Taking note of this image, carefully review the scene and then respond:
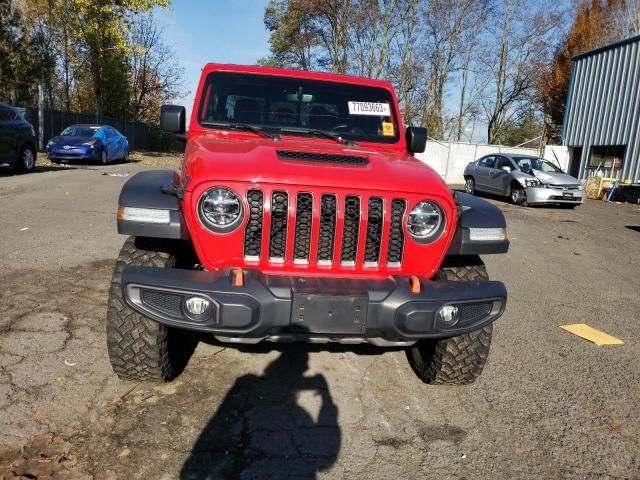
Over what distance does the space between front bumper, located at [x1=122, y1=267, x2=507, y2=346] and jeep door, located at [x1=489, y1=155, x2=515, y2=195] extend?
13.0 meters

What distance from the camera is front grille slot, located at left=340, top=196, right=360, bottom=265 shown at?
8.64 ft

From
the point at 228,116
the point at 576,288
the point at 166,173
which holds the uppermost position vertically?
the point at 228,116

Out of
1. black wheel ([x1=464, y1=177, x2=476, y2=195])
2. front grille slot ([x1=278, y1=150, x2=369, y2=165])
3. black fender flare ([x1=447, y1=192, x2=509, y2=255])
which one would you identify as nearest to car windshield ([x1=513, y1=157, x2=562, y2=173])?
black wheel ([x1=464, y1=177, x2=476, y2=195])

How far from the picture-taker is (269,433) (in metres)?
2.64

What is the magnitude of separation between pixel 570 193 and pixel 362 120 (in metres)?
11.5

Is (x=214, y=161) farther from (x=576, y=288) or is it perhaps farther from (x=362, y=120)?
(x=576, y=288)

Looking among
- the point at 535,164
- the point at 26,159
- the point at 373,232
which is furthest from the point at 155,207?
the point at 535,164

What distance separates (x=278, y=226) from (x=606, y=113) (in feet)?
67.2

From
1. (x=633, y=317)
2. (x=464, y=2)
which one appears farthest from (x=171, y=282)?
(x=464, y=2)

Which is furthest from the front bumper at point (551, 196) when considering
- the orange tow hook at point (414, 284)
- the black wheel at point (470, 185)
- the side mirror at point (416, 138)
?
the orange tow hook at point (414, 284)

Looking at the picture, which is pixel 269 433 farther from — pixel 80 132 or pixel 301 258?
pixel 80 132

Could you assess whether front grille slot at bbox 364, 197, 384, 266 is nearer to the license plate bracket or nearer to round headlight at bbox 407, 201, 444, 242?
round headlight at bbox 407, 201, 444, 242

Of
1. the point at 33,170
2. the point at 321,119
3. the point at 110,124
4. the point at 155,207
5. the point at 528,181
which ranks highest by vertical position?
the point at 321,119

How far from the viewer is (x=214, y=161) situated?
272 cm
